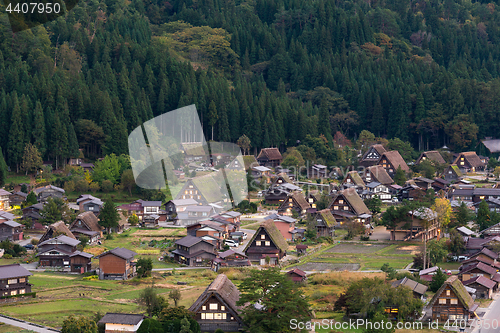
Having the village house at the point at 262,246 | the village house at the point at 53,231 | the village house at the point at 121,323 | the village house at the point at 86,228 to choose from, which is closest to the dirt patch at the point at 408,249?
the village house at the point at 262,246

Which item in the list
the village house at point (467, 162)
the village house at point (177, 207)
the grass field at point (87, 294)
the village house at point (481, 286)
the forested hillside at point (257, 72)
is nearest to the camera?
the grass field at point (87, 294)

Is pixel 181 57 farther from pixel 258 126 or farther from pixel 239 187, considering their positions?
pixel 239 187

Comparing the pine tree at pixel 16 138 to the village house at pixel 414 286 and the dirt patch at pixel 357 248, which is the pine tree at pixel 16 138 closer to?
the dirt patch at pixel 357 248

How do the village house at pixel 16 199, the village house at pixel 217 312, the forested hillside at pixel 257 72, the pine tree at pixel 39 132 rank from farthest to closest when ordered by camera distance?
the forested hillside at pixel 257 72, the pine tree at pixel 39 132, the village house at pixel 16 199, the village house at pixel 217 312

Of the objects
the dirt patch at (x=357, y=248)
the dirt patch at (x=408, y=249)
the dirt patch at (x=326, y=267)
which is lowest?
the dirt patch at (x=357, y=248)

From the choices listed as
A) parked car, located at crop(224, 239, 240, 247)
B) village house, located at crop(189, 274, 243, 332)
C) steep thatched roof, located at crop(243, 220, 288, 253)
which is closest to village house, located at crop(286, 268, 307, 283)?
steep thatched roof, located at crop(243, 220, 288, 253)

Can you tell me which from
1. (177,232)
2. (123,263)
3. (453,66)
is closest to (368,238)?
(177,232)
